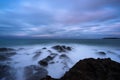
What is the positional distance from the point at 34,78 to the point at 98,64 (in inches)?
185

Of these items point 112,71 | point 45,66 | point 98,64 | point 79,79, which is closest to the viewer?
point 79,79

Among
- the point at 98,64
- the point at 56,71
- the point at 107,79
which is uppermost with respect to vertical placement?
the point at 98,64

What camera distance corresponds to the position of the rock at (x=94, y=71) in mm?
5504

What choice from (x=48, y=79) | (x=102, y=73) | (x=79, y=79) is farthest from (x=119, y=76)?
(x=48, y=79)

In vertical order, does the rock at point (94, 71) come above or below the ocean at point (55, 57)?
above

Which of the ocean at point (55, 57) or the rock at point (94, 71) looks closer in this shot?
the rock at point (94, 71)

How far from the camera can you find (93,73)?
5953mm

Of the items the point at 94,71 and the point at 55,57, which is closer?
the point at 94,71

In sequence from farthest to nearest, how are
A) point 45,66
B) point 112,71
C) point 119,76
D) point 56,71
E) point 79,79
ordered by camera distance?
point 45,66, point 56,71, point 112,71, point 119,76, point 79,79

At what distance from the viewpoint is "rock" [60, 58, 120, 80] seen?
5.50 meters

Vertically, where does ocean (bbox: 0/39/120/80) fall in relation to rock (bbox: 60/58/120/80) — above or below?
below

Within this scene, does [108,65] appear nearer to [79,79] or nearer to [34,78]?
[79,79]

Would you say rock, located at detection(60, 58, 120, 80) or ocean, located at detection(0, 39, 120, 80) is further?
ocean, located at detection(0, 39, 120, 80)

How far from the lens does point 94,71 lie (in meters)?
6.14
